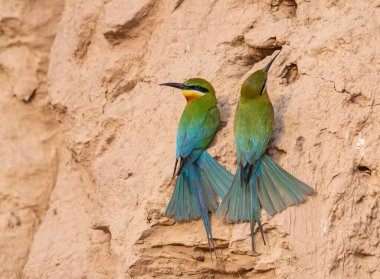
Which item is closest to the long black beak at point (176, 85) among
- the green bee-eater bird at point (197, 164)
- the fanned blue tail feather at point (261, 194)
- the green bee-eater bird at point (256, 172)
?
the green bee-eater bird at point (197, 164)

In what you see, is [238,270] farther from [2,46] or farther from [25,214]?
[2,46]

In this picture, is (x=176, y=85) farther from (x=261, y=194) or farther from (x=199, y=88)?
(x=261, y=194)

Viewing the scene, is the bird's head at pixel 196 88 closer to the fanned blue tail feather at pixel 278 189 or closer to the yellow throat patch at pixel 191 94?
the yellow throat patch at pixel 191 94

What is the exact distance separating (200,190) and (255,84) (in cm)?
43

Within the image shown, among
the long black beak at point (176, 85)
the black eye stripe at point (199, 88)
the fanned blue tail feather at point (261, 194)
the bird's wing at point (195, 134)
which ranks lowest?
the fanned blue tail feather at point (261, 194)

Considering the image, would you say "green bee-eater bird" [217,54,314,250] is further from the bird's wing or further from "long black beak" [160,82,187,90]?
"long black beak" [160,82,187,90]

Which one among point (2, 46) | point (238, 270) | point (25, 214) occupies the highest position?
point (2, 46)

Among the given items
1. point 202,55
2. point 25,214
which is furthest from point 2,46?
point 202,55

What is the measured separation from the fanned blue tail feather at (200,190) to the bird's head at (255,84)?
268mm

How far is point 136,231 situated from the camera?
118 inches

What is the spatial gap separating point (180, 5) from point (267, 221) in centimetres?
114

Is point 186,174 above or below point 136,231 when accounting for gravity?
above

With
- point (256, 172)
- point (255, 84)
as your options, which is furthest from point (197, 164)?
point (255, 84)

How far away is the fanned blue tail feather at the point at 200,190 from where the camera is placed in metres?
2.93
